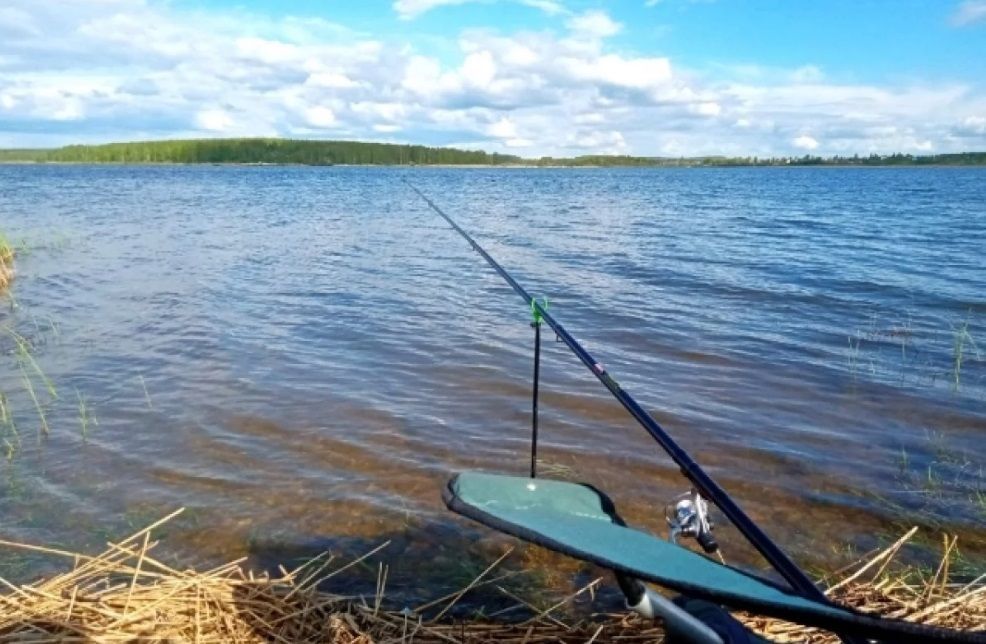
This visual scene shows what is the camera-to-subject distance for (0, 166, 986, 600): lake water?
5.46 m

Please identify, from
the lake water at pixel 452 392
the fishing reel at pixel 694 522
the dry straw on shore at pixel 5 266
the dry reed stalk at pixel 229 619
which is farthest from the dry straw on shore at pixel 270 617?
→ the dry straw on shore at pixel 5 266

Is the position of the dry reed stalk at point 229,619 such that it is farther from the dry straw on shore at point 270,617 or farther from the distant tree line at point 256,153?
the distant tree line at point 256,153

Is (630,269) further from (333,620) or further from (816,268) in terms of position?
(333,620)

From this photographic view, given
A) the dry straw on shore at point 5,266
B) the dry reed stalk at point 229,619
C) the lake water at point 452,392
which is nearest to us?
the dry reed stalk at point 229,619

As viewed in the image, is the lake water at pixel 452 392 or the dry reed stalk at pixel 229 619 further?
the lake water at pixel 452 392

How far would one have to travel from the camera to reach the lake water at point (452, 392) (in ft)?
17.9

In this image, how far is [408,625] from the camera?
3492mm

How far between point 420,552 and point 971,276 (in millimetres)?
15135

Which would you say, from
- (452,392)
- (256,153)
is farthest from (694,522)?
(256,153)

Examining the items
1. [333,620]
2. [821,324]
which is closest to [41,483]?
[333,620]

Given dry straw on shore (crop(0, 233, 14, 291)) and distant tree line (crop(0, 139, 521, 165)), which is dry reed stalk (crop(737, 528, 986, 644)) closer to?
dry straw on shore (crop(0, 233, 14, 291))

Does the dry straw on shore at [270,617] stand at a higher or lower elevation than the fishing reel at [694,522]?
lower

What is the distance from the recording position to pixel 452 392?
26.9 ft

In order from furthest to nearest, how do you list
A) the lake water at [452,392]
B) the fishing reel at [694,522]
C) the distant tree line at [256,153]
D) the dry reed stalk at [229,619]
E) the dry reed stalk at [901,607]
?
the distant tree line at [256,153], the lake water at [452,392], the dry reed stalk at [901,607], the dry reed stalk at [229,619], the fishing reel at [694,522]
